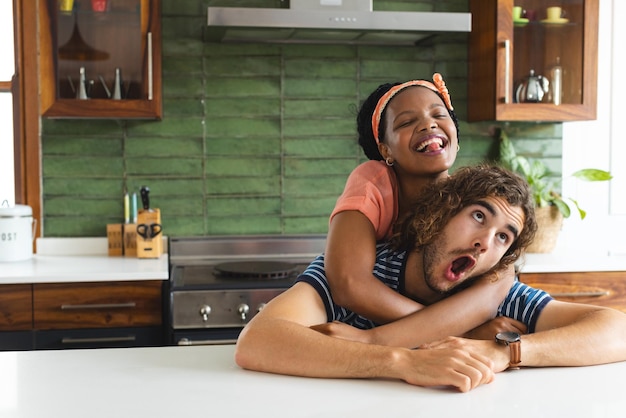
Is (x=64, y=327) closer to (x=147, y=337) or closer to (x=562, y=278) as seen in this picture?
(x=147, y=337)

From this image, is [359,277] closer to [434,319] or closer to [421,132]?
[434,319]

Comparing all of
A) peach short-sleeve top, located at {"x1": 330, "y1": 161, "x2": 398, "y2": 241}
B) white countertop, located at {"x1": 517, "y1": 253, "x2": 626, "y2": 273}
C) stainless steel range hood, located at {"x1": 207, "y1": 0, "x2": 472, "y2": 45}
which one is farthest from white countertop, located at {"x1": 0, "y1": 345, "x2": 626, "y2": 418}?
stainless steel range hood, located at {"x1": 207, "y1": 0, "x2": 472, "y2": 45}

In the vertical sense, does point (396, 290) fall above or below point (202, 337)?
above

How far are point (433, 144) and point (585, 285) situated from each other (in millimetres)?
1672

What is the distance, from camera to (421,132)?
5.58 ft

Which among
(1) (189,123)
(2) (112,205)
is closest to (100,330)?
(2) (112,205)

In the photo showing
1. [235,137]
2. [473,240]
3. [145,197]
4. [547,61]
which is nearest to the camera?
[473,240]

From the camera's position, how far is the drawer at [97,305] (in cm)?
283

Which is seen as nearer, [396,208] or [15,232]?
[396,208]

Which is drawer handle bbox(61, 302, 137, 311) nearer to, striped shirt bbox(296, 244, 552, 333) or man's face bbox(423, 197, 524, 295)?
striped shirt bbox(296, 244, 552, 333)

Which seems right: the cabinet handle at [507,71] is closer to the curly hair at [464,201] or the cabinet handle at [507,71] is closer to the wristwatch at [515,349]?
the curly hair at [464,201]

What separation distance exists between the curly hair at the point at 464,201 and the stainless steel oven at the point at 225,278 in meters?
1.27

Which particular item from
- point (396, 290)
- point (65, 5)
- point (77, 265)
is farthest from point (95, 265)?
point (396, 290)

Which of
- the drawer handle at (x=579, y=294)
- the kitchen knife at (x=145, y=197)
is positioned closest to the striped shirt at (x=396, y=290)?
the drawer handle at (x=579, y=294)
